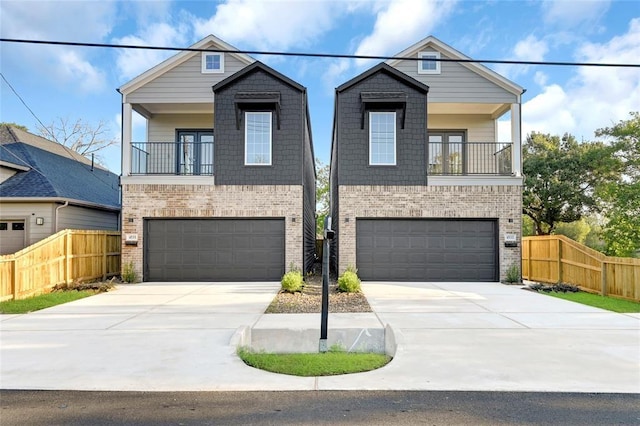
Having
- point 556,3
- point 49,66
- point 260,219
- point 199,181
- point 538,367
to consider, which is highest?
point 49,66

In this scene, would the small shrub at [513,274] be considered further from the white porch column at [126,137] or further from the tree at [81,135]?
the tree at [81,135]

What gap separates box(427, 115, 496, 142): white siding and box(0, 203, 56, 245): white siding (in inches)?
545

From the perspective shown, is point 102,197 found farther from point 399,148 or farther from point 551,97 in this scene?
point 551,97

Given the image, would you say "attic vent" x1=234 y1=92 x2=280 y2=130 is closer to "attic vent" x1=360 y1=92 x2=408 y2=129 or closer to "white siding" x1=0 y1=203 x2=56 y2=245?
"attic vent" x1=360 y1=92 x2=408 y2=129

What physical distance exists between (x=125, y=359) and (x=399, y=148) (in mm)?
10855

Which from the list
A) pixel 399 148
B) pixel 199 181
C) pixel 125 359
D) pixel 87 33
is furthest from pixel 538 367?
pixel 87 33

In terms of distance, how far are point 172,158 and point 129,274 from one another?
4.33 m

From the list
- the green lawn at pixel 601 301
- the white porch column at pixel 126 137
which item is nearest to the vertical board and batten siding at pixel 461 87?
the green lawn at pixel 601 301

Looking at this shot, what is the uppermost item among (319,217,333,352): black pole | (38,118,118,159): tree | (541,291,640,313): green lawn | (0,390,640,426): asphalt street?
(38,118,118,159): tree

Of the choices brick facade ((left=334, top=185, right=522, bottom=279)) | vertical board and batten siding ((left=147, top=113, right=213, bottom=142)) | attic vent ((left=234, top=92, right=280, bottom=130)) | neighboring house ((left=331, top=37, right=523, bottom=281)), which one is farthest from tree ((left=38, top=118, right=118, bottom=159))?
brick facade ((left=334, top=185, right=522, bottom=279))

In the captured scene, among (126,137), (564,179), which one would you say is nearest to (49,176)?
(126,137)

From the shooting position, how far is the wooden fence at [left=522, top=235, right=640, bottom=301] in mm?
10656

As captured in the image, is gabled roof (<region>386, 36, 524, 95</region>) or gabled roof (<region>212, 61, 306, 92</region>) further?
gabled roof (<region>386, 36, 524, 95</region>)

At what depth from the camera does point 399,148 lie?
14.2m
